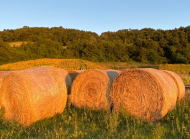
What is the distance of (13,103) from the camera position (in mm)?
5719

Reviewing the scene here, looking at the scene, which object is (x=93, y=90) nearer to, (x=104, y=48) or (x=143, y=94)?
(x=143, y=94)

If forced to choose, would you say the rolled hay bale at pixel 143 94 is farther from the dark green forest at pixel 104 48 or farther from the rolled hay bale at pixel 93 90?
the dark green forest at pixel 104 48

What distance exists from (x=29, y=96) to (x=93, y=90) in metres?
2.33

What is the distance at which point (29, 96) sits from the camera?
5398mm

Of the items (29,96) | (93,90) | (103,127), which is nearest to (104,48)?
(93,90)

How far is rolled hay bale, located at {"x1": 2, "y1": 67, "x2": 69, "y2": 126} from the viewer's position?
17.9ft

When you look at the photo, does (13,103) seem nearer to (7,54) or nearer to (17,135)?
(17,135)

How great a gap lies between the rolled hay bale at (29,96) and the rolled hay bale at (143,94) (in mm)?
1903

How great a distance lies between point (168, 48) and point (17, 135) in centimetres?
4111

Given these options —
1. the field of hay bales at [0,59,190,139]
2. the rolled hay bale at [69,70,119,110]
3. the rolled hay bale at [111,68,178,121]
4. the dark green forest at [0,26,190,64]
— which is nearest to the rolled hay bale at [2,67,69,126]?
the field of hay bales at [0,59,190,139]

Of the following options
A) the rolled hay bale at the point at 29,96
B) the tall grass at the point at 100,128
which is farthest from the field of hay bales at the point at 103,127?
the rolled hay bale at the point at 29,96

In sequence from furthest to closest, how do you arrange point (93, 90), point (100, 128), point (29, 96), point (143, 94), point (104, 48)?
point (104, 48) < point (93, 90) < point (143, 94) < point (29, 96) < point (100, 128)

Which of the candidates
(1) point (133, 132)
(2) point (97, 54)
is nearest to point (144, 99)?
(1) point (133, 132)

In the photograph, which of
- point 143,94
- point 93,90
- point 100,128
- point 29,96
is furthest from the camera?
point 93,90
